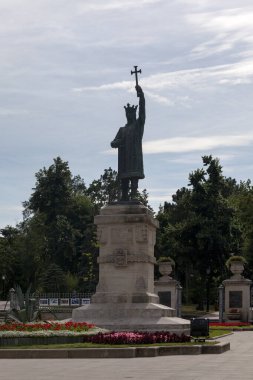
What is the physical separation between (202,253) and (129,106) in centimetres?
2880

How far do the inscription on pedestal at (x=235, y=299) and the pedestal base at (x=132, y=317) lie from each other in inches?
691

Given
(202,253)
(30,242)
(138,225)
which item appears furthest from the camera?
(30,242)

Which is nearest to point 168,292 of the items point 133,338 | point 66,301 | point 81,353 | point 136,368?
point 66,301

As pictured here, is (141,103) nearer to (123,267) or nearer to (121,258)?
(121,258)

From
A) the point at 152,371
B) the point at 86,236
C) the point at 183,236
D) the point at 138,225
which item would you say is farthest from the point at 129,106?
the point at 86,236

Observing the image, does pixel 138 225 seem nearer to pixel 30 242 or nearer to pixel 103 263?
pixel 103 263

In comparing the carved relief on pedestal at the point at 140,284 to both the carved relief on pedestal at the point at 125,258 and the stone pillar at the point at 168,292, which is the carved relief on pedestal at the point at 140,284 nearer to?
the carved relief on pedestal at the point at 125,258

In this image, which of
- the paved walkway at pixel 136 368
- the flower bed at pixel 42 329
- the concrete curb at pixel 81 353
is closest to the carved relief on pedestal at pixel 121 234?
the flower bed at pixel 42 329

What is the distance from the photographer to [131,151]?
32969 mm

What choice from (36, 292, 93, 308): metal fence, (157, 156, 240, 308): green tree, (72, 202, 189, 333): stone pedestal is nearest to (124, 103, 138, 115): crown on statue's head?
(72, 202, 189, 333): stone pedestal

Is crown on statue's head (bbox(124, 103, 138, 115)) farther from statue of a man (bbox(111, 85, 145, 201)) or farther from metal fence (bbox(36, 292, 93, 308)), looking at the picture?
metal fence (bbox(36, 292, 93, 308))

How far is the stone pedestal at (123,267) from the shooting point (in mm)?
30250

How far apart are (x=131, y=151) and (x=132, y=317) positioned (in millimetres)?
6938

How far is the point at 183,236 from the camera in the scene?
61031mm
